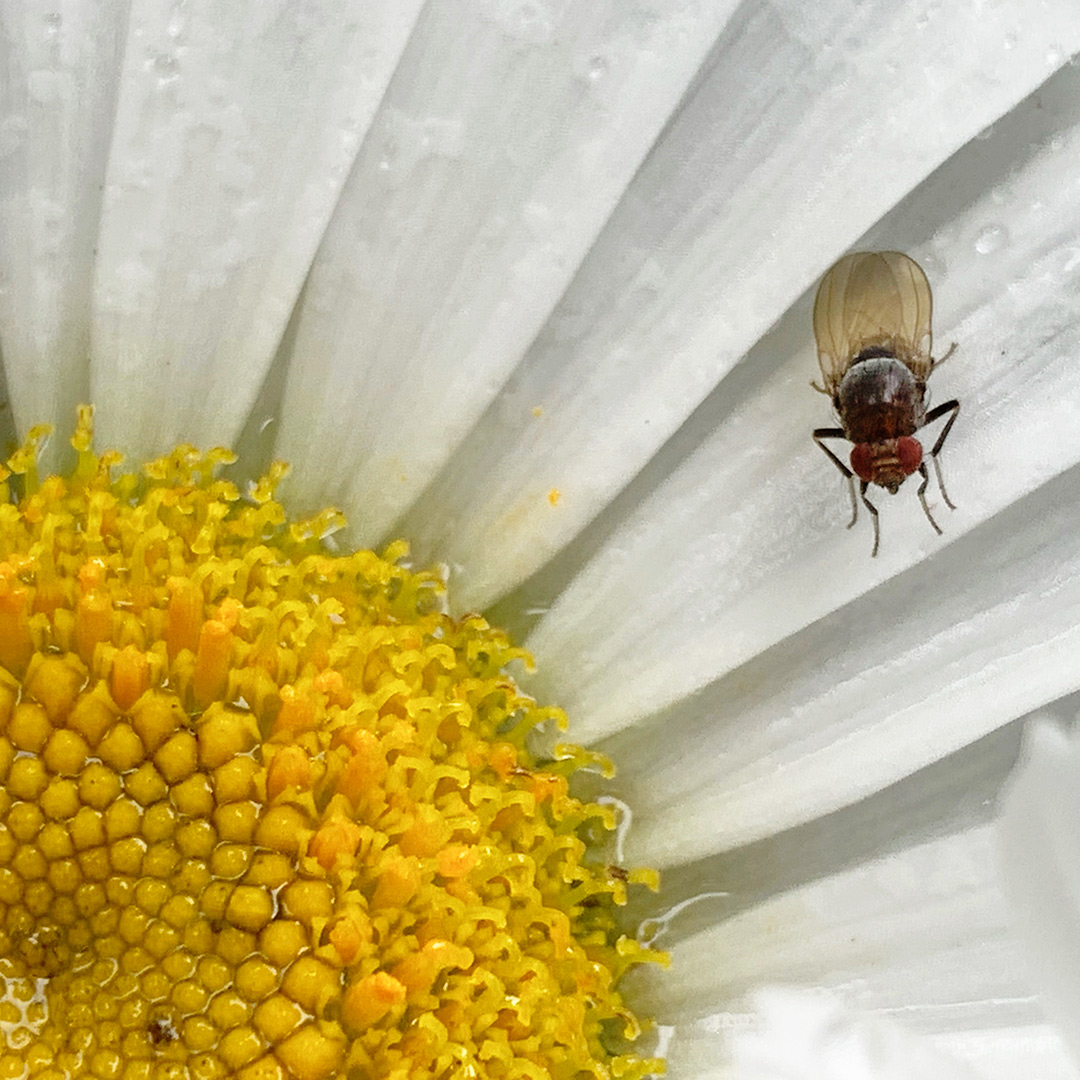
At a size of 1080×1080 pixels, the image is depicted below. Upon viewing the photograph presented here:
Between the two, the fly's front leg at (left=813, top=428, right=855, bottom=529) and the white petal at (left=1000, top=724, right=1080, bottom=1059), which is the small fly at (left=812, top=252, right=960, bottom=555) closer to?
the fly's front leg at (left=813, top=428, right=855, bottom=529)

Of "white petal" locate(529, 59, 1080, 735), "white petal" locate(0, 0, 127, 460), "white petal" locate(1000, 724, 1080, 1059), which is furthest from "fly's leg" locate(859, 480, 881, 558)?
"white petal" locate(0, 0, 127, 460)

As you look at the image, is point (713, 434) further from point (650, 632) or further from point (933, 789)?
point (933, 789)

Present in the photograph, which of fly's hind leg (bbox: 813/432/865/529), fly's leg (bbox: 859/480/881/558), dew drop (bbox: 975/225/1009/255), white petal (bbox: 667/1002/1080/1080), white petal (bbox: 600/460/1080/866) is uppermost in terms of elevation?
dew drop (bbox: 975/225/1009/255)

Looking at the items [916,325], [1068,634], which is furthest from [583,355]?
[1068,634]

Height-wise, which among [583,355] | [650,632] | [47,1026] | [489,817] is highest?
[583,355]

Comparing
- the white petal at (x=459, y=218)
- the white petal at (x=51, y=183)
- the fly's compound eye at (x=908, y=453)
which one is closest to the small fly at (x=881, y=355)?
the fly's compound eye at (x=908, y=453)
